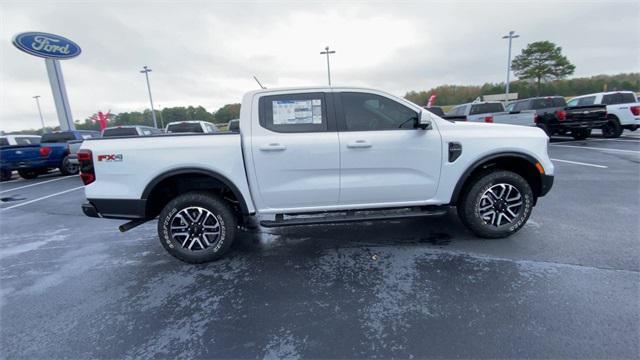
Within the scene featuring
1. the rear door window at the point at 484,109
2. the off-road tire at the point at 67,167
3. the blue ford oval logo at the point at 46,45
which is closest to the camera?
the off-road tire at the point at 67,167

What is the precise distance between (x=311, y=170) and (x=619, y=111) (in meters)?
14.2

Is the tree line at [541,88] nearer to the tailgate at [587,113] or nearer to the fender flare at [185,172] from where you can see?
the tailgate at [587,113]

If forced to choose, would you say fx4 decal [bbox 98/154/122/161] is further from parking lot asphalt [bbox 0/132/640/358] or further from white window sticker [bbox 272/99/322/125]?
white window sticker [bbox 272/99/322/125]

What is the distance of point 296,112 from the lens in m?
3.21

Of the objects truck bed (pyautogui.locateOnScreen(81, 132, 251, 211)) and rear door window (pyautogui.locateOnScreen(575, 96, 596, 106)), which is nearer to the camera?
truck bed (pyautogui.locateOnScreen(81, 132, 251, 211))

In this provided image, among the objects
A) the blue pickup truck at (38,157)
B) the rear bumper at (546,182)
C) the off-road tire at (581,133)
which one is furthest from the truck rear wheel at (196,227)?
the off-road tire at (581,133)

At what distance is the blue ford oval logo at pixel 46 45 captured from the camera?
15523 mm

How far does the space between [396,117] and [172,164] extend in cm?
250

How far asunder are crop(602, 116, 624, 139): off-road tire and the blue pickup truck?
63.0ft

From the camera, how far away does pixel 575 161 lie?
781cm

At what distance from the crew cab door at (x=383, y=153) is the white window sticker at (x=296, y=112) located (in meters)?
0.25

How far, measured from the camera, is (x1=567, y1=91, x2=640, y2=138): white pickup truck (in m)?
10.9

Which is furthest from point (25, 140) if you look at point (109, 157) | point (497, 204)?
point (497, 204)

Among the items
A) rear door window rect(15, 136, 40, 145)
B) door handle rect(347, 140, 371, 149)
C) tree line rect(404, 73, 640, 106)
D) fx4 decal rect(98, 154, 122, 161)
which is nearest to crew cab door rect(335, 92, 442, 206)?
door handle rect(347, 140, 371, 149)
